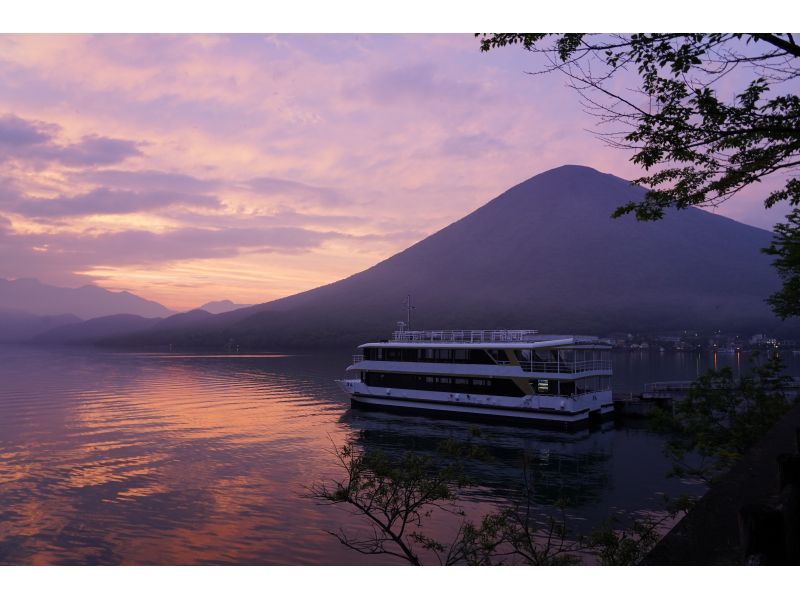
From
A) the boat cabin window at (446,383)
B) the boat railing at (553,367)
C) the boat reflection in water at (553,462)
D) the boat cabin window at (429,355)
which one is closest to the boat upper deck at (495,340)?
the boat cabin window at (429,355)

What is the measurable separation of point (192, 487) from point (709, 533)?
24.7 m

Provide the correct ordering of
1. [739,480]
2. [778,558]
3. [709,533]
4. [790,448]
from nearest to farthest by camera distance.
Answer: [778,558] < [709,533] < [739,480] < [790,448]

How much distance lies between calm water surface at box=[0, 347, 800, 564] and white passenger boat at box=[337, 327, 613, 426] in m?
1.43

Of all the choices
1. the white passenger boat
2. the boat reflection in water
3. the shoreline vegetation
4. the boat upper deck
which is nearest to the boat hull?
the white passenger boat

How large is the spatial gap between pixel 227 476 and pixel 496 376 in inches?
741

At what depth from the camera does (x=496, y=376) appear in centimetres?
3822

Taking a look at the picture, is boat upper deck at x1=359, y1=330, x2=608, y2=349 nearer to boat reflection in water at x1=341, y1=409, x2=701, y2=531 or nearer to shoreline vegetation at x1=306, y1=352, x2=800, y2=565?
boat reflection in water at x1=341, y1=409, x2=701, y2=531

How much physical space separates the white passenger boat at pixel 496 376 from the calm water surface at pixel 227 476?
1431 millimetres

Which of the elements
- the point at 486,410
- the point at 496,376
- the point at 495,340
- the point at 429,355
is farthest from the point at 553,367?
the point at 429,355

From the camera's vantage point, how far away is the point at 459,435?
37688 mm

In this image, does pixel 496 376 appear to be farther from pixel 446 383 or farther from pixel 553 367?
pixel 446 383

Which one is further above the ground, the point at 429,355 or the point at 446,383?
the point at 429,355

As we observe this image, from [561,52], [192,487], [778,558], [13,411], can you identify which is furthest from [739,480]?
Answer: [13,411]

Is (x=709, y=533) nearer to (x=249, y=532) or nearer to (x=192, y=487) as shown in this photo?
(x=249, y=532)
